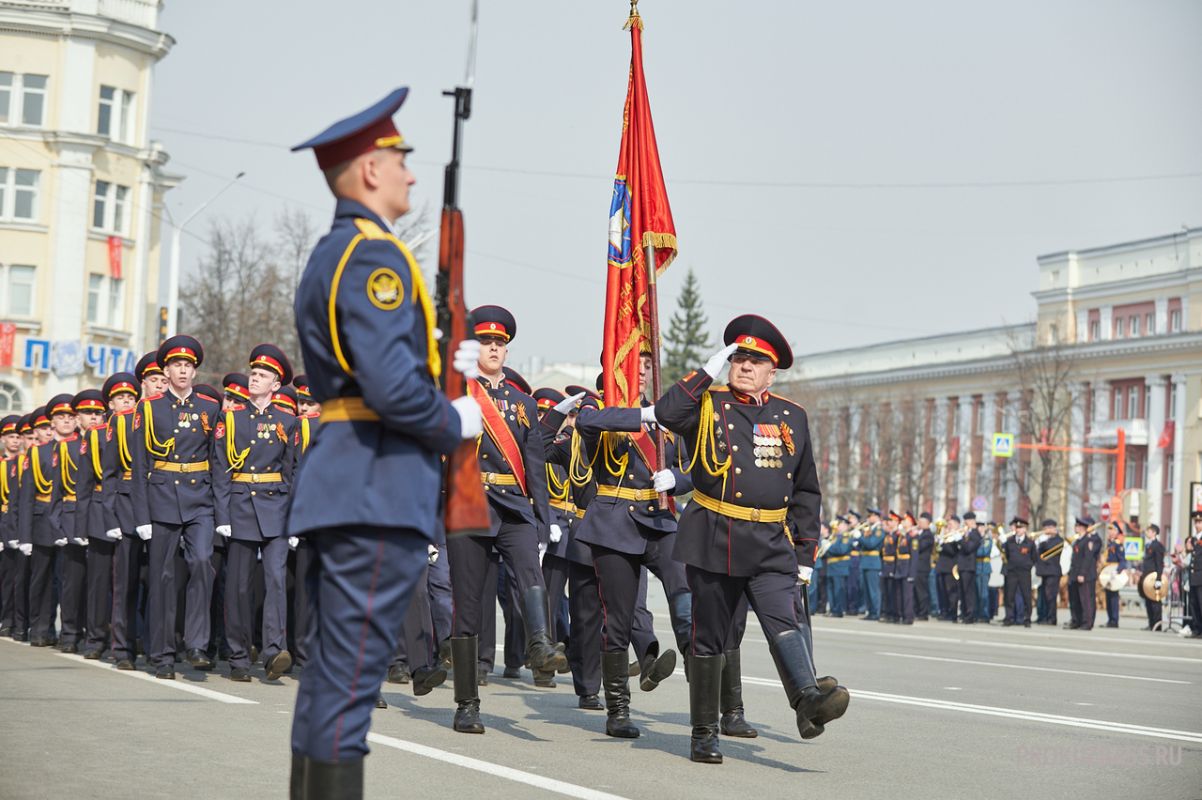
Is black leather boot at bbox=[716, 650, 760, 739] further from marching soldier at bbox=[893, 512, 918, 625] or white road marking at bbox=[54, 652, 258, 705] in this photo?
marching soldier at bbox=[893, 512, 918, 625]

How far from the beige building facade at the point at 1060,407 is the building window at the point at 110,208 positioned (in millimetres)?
32884

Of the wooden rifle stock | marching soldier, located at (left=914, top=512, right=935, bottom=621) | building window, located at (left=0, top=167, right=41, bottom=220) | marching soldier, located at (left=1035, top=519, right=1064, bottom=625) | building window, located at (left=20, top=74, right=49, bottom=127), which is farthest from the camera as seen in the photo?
building window, located at (left=20, top=74, right=49, bottom=127)

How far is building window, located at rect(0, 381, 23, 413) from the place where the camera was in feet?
197

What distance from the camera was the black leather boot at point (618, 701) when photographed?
1011 centimetres

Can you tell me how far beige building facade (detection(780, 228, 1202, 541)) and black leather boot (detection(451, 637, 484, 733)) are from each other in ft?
195

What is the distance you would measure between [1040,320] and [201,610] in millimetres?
76593

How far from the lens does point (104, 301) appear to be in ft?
205

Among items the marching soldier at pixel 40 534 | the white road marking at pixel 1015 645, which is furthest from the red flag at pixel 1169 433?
the marching soldier at pixel 40 534

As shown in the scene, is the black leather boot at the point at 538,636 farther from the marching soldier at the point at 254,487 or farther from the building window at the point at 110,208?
the building window at the point at 110,208

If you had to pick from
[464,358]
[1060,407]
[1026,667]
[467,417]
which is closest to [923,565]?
[1026,667]

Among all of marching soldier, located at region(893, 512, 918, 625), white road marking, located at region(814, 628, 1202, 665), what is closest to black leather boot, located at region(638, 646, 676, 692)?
white road marking, located at region(814, 628, 1202, 665)

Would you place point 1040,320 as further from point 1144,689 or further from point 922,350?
point 1144,689

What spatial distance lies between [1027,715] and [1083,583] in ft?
67.8

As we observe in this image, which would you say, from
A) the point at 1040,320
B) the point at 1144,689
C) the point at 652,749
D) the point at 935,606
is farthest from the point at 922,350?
the point at 652,749
